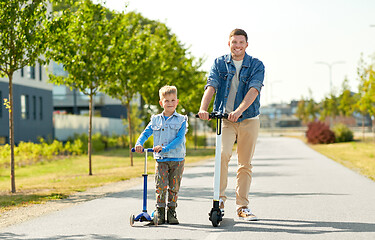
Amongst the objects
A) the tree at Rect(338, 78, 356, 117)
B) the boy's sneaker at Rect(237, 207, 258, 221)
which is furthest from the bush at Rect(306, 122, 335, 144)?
the boy's sneaker at Rect(237, 207, 258, 221)

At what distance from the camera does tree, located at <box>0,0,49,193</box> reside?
10.6 m

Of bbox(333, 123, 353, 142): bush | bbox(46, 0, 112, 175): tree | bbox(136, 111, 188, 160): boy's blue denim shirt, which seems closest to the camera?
bbox(136, 111, 188, 160): boy's blue denim shirt

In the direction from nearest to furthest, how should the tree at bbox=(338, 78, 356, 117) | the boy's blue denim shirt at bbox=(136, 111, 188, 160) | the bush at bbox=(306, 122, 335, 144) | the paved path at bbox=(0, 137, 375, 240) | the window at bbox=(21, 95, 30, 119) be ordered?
the paved path at bbox=(0, 137, 375, 240)
the boy's blue denim shirt at bbox=(136, 111, 188, 160)
the window at bbox=(21, 95, 30, 119)
the bush at bbox=(306, 122, 335, 144)
the tree at bbox=(338, 78, 356, 117)

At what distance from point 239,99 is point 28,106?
28.2 meters

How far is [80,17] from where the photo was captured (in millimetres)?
15398

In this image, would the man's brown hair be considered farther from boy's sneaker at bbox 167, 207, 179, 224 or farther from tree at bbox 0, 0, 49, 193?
tree at bbox 0, 0, 49, 193

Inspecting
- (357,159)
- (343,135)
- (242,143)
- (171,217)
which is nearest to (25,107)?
(357,159)

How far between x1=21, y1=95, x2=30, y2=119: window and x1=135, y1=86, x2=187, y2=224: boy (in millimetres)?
26975

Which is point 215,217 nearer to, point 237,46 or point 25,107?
point 237,46

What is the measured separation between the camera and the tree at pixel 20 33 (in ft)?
34.8

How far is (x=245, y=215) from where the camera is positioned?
21.3ft

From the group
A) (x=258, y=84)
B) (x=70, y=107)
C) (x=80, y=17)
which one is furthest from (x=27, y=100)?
(x=258, y=84)

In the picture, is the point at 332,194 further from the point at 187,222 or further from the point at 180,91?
the point at 180,91

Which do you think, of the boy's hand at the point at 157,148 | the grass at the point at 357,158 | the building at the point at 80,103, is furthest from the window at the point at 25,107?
the boy's hand at the point at 157,148
